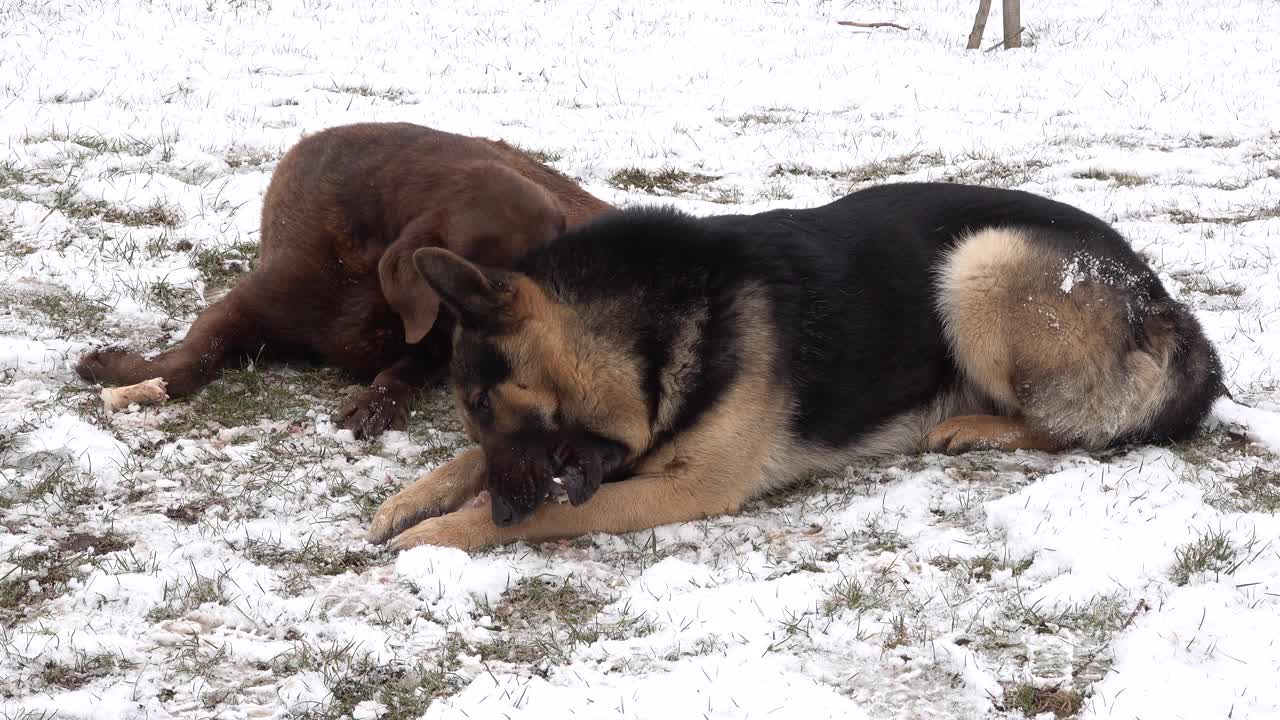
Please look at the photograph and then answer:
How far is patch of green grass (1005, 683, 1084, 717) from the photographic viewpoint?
2.91 m

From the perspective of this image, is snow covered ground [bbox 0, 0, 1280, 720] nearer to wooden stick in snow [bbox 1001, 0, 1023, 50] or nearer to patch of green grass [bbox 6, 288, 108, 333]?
patch of green grass [bbox 6, 288, 108, 333]

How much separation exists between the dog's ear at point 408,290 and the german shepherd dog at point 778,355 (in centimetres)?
63

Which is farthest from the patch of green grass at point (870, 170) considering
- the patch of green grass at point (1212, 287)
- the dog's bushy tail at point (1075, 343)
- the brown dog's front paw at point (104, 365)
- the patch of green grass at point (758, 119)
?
the brown dog's front paw at point (104, 365)

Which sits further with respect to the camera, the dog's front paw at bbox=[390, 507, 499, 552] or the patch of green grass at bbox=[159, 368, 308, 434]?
the patch of green grass at bbox=[159, 368, 308, 434]

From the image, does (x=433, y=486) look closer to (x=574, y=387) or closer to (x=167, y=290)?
(x=574, y=387)

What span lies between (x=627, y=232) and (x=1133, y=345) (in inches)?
84.7

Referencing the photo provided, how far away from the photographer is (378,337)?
520cm

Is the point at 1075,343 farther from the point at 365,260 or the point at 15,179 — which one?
the point at 15,179

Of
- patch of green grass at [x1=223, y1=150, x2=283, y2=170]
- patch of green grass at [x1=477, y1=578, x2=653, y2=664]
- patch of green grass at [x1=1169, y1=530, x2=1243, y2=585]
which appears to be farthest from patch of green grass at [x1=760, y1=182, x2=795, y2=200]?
patch of green grass at [x1=477, y1=578, x2=653, y2=664]

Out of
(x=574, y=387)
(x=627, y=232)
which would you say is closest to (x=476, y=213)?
(x=627, y=232)

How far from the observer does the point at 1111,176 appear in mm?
9258

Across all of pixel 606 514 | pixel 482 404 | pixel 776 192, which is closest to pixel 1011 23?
pixel 776 192

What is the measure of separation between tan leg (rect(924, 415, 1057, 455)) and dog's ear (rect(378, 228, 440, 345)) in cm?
222

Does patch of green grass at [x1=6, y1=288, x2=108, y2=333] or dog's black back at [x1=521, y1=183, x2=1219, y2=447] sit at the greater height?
dog's black back at [x1=521, y1=183, x2=1219, y2=447]
